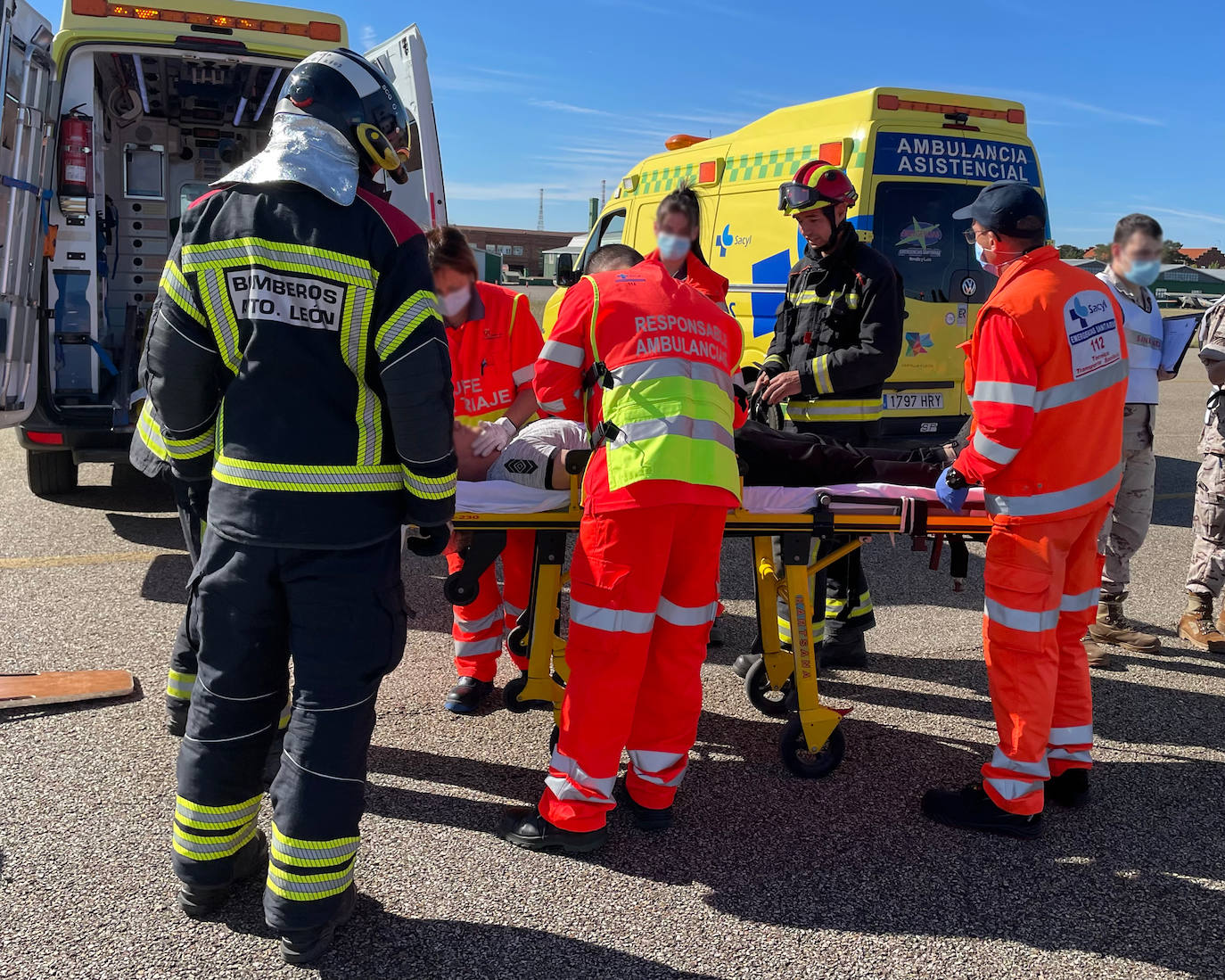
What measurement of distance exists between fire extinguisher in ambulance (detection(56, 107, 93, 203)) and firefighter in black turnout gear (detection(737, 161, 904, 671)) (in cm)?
414

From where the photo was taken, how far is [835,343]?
14.8 ft

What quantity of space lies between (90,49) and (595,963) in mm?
5883

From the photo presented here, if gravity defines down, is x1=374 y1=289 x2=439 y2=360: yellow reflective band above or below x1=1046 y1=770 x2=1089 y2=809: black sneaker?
above

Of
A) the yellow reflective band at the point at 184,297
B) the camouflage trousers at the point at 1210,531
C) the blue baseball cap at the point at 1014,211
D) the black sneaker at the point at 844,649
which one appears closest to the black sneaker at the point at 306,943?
the yellow reflective band at the point at 184,297

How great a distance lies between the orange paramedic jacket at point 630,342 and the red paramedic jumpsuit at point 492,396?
883 millimetres

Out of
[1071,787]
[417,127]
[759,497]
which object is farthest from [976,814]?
[417,127]

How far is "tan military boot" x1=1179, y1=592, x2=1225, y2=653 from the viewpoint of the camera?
5129 mm

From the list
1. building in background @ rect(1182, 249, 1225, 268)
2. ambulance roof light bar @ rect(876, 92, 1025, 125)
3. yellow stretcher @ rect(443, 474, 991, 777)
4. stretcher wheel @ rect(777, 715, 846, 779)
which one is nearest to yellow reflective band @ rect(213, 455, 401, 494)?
yellow stretcher @ rect(443, 474, 991, 777)

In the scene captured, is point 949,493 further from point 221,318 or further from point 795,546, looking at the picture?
point 221,318

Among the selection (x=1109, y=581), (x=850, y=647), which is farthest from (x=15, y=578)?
(x=1109, y=581)

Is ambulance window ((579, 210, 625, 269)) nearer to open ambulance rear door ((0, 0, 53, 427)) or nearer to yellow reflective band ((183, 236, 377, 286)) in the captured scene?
open ambulance rear door ((0, 0, 53, 427))

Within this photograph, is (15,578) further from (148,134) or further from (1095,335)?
(1095,335)

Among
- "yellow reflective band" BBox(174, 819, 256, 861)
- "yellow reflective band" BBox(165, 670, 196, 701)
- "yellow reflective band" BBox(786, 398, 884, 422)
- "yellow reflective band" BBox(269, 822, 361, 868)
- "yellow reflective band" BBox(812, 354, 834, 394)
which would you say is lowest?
"yellow reflective band" BBox(174, 819, 256, 861)

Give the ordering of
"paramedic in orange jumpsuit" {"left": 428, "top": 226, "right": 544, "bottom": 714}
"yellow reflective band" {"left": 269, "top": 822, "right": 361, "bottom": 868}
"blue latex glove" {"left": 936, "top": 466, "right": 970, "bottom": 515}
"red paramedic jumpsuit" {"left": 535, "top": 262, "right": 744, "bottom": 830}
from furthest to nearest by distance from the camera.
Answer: "paramedic in orange jumpsuit" {"left": 428, "top": 226, "right": 544, "bottom": 714} < "blue latex glove" {"left": 936, "top": 466, "right": 970, "bottom": 515} < "red paramedic jumpsuit" {"left": 535, "top": 262, "right": 744, "bottom": 830} < "yellow reflective band" {"left": 269, "top": 822, "right": 361, "bottom": 868}
